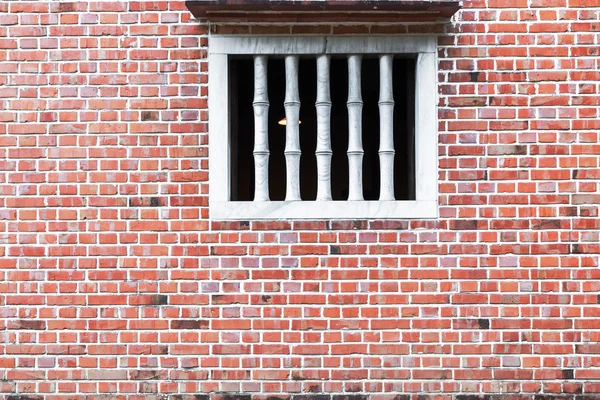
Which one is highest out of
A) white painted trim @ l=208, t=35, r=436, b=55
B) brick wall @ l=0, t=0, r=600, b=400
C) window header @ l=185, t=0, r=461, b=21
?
window header @ l=185, t=0, r=461, b=21

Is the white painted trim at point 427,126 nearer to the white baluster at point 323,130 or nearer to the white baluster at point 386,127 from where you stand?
the white baluster at point 386,127

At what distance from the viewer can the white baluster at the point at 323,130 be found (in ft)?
13.0

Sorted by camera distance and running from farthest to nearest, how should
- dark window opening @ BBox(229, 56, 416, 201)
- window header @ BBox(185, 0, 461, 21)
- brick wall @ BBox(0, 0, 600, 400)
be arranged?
dark window opening @ BBox(229, 56, 416, 201)
brick wall @ BBox(0, 0, 600, 400)
window header @ BBox(185, 0, 461, 21)

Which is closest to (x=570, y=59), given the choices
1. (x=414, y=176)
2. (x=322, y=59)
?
(x=414, y=176)

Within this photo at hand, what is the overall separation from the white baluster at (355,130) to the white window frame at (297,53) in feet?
0.41

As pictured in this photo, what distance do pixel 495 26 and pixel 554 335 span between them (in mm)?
2201

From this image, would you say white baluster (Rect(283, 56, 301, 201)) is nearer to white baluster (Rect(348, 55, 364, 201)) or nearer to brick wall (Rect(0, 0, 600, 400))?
brick wall (Rect(0, 0, 600, 400))

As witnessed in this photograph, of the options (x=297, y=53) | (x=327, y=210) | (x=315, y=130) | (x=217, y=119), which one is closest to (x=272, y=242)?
(x=327, y=210)

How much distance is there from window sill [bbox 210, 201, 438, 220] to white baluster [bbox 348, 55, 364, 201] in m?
0.11

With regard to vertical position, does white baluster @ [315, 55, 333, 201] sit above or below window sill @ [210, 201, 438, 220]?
above

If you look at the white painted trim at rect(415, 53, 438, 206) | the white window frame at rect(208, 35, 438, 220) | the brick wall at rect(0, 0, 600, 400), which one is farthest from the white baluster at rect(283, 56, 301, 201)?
the white painted trim at rect(415, 53, 438, 206)

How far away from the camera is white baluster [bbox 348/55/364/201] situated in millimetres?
3975

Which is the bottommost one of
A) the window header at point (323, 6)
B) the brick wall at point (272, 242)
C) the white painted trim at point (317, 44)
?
the brick wall at point (272, 242)

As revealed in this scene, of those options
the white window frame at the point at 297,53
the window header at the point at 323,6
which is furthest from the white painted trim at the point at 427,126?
the window header at the point at 323,6
